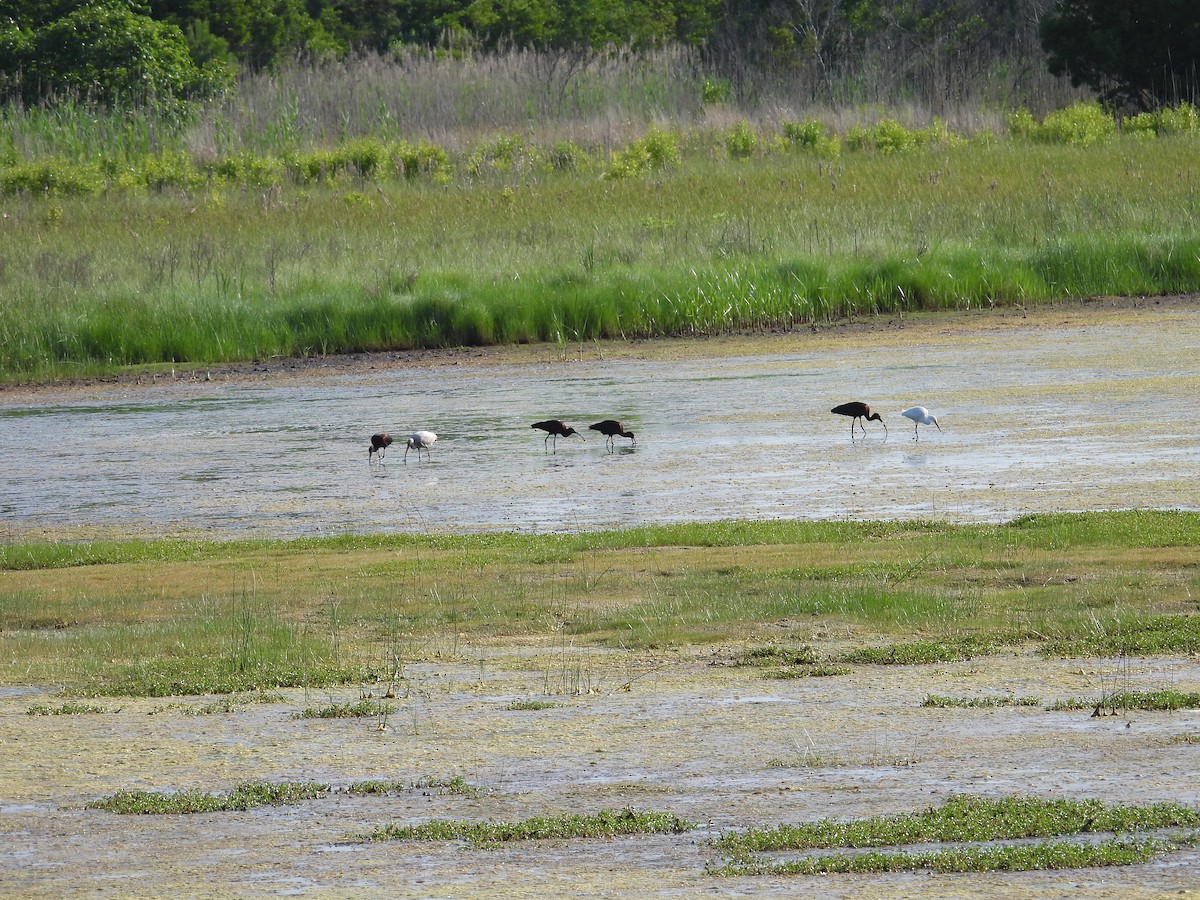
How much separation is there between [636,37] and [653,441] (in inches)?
1764

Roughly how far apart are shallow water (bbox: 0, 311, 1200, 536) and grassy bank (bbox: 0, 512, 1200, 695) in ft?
3.43

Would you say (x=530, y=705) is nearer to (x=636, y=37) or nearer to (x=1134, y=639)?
(x=1134, y=639)

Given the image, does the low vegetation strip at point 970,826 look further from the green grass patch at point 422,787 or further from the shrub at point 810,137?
the shrub at point 810,137

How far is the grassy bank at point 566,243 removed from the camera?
25.2 metres

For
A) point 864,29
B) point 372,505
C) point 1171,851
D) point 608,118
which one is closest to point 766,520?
point 372,505

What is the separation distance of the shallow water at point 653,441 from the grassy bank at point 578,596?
1046mm

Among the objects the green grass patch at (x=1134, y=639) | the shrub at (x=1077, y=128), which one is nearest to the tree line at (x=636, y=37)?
the shrub at (x=1077, y=128)

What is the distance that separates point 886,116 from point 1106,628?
32457mm

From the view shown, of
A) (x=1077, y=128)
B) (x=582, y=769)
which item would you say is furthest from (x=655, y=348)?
(x=1077, y=128)

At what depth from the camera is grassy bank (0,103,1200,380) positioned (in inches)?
990

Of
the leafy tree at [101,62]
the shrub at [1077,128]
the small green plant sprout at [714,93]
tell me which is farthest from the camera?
the leafy tree at [101,62]

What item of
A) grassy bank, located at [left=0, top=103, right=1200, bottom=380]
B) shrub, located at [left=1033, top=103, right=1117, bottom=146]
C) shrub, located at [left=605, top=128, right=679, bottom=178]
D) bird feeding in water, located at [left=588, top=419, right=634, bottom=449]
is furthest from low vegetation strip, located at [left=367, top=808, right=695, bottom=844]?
shrub, located at [left=1033, top=103, right=1117, bottom=146]

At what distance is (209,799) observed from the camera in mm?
7164

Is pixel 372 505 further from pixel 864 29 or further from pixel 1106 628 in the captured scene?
pixel 864 29
